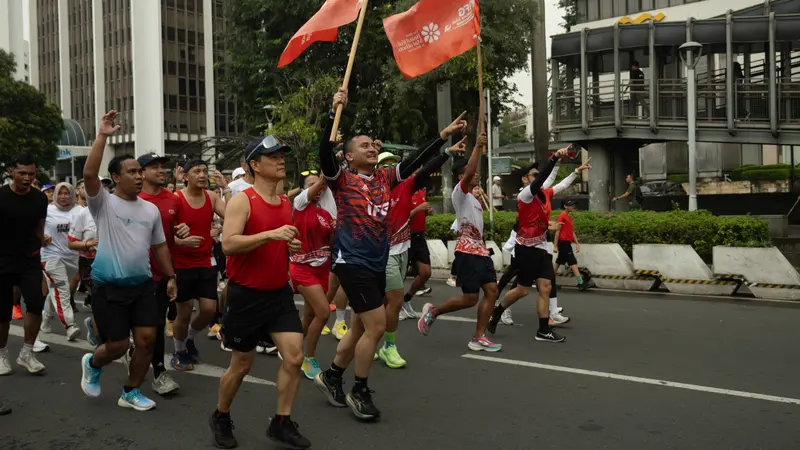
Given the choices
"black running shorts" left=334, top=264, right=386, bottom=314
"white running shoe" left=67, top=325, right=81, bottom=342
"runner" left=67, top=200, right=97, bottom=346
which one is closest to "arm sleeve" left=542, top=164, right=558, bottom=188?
"black running shorts" left=334, top=264, right=386, bottom=314

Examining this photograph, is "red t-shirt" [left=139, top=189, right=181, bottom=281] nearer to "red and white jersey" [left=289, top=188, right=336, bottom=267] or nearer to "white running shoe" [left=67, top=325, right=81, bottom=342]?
"red and white jersey" [left=289, top=188, right=336, bottom=267]

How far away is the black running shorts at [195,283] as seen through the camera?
6.66m

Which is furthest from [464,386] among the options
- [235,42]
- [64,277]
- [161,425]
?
[235,42]

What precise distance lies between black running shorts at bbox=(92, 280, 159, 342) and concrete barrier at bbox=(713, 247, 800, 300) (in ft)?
28.8

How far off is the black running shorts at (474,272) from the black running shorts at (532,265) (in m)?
0.76

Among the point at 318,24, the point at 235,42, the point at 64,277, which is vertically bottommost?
the point at 64,277

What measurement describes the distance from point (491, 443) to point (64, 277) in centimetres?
588

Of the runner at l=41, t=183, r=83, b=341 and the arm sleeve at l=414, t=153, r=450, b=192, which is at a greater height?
the arm sleeve at l=414, t=153, r=450, b=192

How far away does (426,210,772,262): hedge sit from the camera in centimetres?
1209

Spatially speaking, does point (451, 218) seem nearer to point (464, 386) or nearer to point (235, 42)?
point (464, 386)

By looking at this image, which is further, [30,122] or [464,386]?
[30,122]

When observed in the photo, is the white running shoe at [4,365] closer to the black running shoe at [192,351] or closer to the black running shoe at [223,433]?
the black running shoe at [192,351]

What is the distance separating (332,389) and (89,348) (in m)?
3.75

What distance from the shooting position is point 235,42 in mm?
29609
